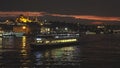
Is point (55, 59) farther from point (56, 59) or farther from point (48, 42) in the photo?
point (48, 42)

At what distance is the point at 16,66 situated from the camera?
38.0 metres

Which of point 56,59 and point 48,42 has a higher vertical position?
point 56,59

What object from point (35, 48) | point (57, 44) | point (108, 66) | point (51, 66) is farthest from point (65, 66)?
point (57, 44)

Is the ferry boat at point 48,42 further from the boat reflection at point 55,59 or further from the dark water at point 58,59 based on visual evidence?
the boat reflection at point 55,59

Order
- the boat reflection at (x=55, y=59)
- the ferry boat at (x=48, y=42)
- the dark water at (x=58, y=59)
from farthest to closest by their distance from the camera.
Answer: the ferry boat at (x=48, y=42)
the boat reflection at (x=55, y=59)
the dark water at (x=58, y=59)

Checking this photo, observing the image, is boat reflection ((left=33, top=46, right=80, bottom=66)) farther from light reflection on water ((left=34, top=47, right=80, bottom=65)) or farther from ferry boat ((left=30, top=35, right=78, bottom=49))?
ferry boat ((left=30, top=35, right=78, bottom=49))

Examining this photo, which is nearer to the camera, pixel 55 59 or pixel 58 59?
pixel 58 59

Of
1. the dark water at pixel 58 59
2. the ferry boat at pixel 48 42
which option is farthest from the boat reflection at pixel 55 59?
the ferry boat at pixel 48 42

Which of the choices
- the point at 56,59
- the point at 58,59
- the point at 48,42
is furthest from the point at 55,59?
the point at 48,42

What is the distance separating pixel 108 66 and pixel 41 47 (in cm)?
2730

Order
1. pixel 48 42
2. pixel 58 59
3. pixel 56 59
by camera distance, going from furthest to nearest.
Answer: pixel 48 42
pixel 56 59
pixel 58 59

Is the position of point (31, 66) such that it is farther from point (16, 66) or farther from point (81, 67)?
point (81, 67)

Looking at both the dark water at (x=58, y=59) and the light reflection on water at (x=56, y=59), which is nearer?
the dark water at (x=58, y=59)

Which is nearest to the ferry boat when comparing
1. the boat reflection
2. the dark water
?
the dark water
